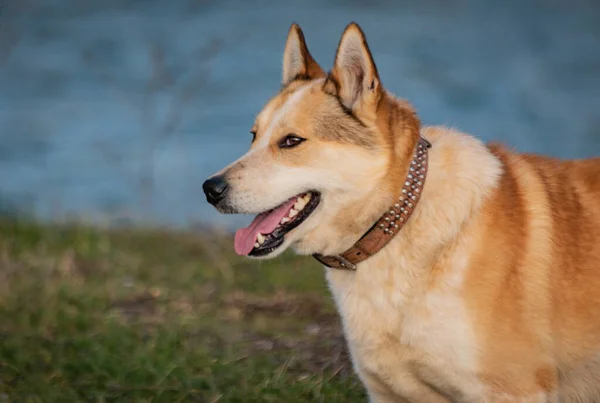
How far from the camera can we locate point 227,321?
6.50 metres

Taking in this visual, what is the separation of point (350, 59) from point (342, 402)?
194 centimetres

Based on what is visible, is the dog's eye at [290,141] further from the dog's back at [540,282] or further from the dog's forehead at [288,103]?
the dog's back at [540,282]

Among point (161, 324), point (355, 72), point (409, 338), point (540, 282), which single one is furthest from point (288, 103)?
point (161, 324)

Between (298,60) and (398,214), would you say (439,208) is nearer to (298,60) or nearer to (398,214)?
(398,214)

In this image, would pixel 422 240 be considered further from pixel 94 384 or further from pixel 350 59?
pixel 94 384

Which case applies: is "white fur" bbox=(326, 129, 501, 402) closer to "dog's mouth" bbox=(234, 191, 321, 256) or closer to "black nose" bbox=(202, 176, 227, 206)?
"dog's mouth" bbox=(234, 191, 321, 256)

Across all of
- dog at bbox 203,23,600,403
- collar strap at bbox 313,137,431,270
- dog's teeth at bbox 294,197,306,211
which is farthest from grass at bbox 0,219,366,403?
dog's teeth at bbox 294,197,306,211

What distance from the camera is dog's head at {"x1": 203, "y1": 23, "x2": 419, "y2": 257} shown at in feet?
13.0

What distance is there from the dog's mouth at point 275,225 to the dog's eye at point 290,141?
0.82 ft

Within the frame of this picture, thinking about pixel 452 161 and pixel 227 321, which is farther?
pixel 227 321

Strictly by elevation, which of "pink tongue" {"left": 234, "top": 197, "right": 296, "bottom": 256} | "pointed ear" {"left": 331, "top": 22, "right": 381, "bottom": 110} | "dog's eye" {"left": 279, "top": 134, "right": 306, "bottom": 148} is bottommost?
"pink tongue" {"left": 234, "top": 197, "right": 296, "bottom": 256}

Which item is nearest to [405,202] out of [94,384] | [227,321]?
[94,384]

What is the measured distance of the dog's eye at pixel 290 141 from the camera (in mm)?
4098

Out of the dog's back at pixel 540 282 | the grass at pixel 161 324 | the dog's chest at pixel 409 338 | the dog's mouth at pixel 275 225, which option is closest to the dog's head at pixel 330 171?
the dog's mouth at pixel 275 225
